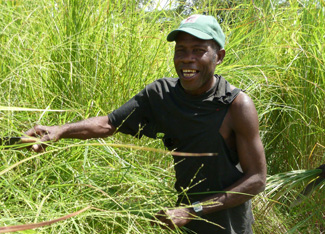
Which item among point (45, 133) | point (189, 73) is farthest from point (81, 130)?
point (189, 73)

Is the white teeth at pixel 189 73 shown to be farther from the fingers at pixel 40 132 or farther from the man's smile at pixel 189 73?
the fingers at pixel 40 132

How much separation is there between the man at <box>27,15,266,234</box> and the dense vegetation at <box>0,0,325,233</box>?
0.12m

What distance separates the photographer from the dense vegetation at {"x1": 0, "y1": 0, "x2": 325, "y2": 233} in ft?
8.23

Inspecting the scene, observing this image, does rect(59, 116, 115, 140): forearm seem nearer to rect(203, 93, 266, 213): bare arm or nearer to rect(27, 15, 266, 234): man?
rect(27, 15, 266, 234): man

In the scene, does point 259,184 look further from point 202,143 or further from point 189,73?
point 189,73

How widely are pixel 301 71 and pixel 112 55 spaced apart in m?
1.34

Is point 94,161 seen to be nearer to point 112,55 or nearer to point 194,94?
point 194,94

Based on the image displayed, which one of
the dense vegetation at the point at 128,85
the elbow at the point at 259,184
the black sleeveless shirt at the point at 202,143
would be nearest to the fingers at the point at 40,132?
the dense vegetation at the point at 128,85

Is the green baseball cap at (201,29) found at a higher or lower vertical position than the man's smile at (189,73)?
higher

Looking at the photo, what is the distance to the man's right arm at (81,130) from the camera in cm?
228

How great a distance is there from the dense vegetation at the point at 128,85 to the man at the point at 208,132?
12 cm

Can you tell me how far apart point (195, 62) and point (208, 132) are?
A: 11.7 inches

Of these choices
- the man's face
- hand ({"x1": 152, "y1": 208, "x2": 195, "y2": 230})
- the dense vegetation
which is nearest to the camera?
hand ({"x1": 152, "y1": 208, "x2": 195, "y2": 230})

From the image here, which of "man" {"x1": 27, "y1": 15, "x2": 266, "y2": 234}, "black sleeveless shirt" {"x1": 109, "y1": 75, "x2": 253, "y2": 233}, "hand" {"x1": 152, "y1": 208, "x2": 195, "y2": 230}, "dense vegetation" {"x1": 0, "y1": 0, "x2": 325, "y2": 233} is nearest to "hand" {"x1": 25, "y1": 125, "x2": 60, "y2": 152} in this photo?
"man" {"x1": 27, "y1": 15, "x2": 266, "y2": 234}
